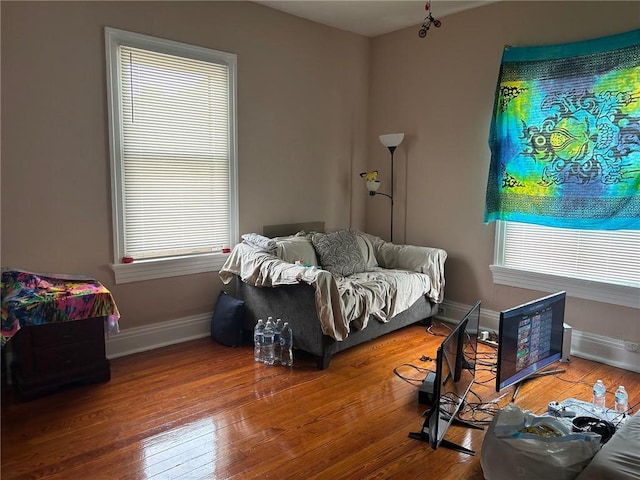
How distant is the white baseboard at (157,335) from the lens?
3.49 meters

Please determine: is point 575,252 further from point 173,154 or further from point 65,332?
point 65,332

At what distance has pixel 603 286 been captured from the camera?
3.46m

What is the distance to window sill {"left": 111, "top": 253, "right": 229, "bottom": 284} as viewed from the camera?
11.4ft

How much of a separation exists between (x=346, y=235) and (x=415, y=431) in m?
1.97

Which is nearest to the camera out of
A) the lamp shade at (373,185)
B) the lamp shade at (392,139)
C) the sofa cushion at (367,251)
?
the sofa cushion at (367,251)

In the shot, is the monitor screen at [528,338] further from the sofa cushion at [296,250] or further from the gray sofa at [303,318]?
the sofa cushion at [296,250]

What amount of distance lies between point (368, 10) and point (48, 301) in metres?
3.32

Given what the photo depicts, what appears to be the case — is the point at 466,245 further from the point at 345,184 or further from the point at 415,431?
the point at 415,431

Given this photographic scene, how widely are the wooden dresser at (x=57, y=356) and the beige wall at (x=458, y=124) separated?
2.91 meters

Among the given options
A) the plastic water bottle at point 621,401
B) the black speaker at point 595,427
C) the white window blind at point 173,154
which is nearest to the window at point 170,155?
the white window blind at point 173,154

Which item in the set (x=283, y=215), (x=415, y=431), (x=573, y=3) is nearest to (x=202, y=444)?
(x=415, y=431)

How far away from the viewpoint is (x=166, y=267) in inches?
145

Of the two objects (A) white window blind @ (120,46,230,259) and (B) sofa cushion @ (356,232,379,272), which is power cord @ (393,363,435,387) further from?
(A) white window blind @ (120,46,230,259)

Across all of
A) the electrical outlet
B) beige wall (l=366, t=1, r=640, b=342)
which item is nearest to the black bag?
beige wall (l=366, t=1, r=640, b=342)
